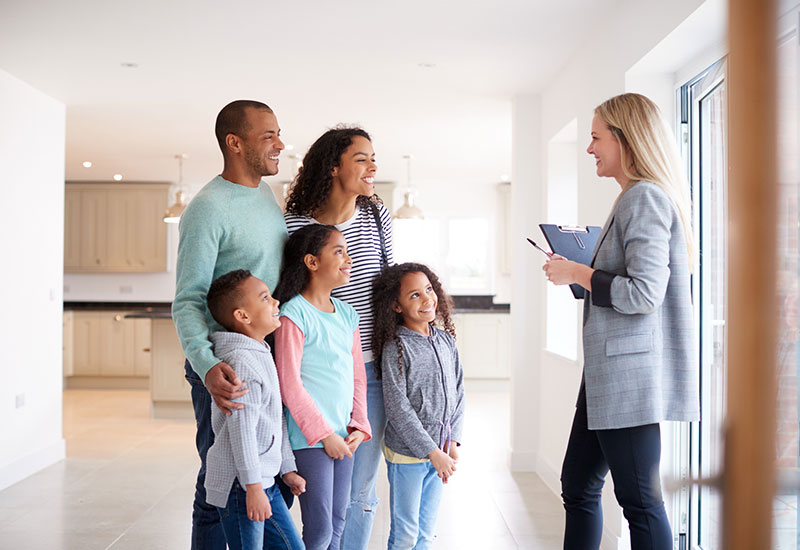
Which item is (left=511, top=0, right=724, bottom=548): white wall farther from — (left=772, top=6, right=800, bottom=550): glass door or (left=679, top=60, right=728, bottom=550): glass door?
(left=772, top=6, right=800, bottom=550): glass door

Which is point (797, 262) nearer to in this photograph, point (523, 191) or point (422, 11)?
point (422, 11)

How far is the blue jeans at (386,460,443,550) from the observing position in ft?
6.31

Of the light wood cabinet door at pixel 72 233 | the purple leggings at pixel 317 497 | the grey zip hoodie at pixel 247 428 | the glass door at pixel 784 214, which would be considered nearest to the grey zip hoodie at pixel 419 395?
the purple leggings at pixel 317 497

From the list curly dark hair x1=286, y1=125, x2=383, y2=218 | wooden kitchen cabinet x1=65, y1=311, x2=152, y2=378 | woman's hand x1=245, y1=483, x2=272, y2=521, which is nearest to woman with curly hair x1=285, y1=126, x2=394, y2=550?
curly dark hair x1=286, y1=125, x2=383, y2=218

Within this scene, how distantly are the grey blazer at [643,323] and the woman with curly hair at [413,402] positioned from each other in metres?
0.46

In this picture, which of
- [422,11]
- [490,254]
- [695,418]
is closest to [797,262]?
[695,418]

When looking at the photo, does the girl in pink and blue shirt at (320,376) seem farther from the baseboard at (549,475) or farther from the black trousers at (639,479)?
the baseboard at (549,475)

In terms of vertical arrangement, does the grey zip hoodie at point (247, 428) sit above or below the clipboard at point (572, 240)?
below

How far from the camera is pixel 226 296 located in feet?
5.38

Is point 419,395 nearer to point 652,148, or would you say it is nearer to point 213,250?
point 213,250

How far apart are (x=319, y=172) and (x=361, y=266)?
11.5 inches

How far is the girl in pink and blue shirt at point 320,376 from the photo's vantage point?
1716mm

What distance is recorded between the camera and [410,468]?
1.93 m

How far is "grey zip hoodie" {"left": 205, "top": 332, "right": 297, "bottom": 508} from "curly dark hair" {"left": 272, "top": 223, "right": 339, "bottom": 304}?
17 cm
